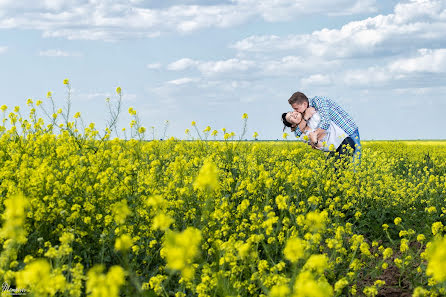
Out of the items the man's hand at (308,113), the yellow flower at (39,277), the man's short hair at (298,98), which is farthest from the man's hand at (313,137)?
the yellow flower at (39,277)

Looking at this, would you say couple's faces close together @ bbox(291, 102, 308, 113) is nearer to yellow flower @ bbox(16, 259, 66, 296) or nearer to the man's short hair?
the man's short hair

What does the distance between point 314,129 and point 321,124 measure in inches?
5.6

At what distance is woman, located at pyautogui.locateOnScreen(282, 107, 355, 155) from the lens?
7812mm

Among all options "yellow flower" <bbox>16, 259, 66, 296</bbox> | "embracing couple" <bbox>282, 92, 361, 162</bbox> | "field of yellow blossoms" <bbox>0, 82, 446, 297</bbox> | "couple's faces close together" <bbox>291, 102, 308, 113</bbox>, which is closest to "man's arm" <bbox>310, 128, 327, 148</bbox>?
"embracing couple" <bbox>282, 92, 361, 162</bbox>

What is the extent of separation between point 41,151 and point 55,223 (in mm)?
2713

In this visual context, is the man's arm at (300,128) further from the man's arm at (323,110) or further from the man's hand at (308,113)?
the man's arm at (323,110)

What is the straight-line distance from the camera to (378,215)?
604 centimetres

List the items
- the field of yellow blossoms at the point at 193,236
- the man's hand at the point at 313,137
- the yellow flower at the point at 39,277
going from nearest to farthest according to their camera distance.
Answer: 1. the yellow flower at the point at 39,277
2. the field of yellow blossoms at the point at 193,236
3. the man's hand at the point at 313,137

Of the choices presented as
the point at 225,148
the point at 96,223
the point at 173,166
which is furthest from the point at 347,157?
the point at 96,223

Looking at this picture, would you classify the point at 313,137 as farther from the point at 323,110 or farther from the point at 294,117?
the point at 323,110

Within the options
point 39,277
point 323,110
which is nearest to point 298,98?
point 323,110

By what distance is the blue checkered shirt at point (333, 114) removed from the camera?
8.01 metres

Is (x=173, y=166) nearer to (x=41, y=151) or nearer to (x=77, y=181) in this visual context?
(x=77, y=181)

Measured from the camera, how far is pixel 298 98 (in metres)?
7.88
